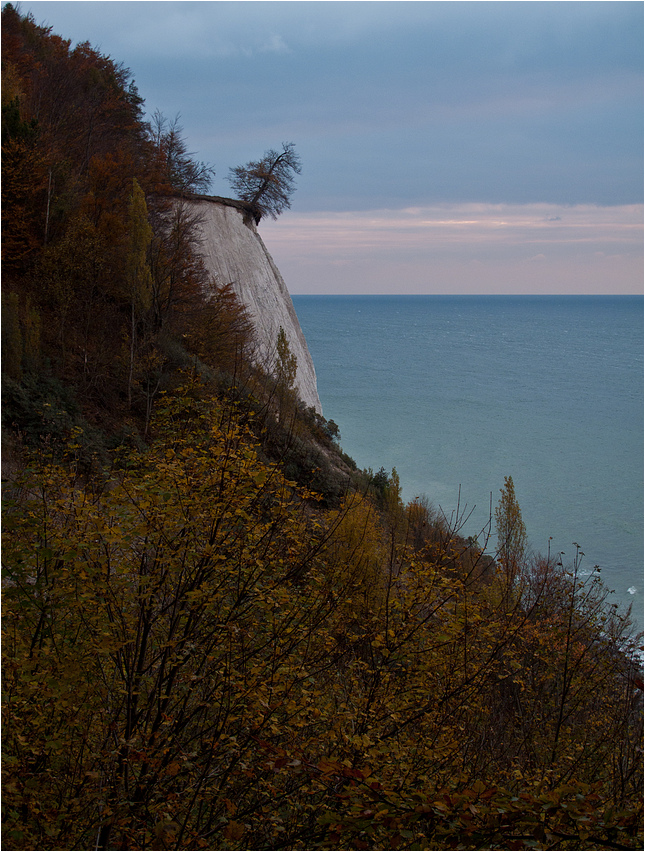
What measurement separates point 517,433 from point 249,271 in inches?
2026

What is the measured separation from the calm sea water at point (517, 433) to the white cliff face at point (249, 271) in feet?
56.8

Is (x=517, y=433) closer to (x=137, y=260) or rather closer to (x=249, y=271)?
(x=249, y=271)

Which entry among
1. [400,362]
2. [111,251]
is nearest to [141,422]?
[111,251]

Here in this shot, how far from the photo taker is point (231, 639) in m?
4.51

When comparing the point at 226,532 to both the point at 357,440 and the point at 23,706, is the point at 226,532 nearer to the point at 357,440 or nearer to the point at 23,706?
the point at 23,706

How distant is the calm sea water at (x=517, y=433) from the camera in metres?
50.5

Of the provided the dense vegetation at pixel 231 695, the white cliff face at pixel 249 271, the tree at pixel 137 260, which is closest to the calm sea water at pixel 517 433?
the dense vegetation at pixel 231 695

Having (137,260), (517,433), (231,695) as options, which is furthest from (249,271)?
(517,433)

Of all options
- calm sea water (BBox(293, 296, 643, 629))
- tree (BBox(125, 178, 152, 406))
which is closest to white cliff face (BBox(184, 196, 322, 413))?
tree (BBox(125, 178, 152, 406))

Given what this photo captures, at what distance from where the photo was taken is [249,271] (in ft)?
135

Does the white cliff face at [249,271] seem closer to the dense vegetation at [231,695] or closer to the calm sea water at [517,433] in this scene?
the calm sea water at [517,433]

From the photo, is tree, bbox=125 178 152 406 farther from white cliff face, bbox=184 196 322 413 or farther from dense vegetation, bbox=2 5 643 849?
dense vegetation, bbox=2 5 643 849

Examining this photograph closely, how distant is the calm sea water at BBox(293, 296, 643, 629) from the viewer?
50.5 metres

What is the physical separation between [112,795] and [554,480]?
6253 centimetres
